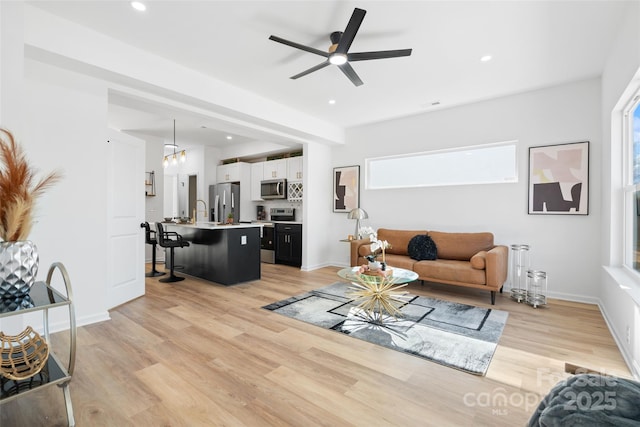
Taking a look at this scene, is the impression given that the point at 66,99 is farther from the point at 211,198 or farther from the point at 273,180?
the point at 211,198

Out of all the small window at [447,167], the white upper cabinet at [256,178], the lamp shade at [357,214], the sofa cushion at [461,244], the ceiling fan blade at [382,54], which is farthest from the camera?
the white upper cabinet at [256,178]

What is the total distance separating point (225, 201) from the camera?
283 inches

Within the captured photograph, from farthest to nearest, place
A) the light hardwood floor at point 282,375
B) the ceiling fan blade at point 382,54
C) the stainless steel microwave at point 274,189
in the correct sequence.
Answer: the stainless steel microwave at point 274,189
the ceiling fan blade at point 382,54
the light hardwood floor at point 282,375

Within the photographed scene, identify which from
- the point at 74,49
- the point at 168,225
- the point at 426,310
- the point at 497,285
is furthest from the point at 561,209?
the point at 168,225

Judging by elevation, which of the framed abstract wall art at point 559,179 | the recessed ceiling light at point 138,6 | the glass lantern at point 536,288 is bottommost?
the glass lantern at point 536,288

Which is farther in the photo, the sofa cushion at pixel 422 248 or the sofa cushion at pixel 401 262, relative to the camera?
the sofa cushion at pixel 422 248

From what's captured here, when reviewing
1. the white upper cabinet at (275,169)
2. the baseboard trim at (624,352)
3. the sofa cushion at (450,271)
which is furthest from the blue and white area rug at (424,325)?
the white upper cabinet at (275,169)

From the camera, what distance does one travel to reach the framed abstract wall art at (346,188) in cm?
575

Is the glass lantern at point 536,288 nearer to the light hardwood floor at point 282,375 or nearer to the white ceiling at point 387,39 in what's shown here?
the light hardwood floor at point 282,375

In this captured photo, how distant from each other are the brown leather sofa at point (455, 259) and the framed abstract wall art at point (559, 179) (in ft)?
2.62

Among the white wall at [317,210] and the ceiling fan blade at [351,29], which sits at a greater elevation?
the ceiling fan blade at [351,29]

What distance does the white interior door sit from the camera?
11.2ft

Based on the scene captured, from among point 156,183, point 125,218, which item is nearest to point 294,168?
point 156,183

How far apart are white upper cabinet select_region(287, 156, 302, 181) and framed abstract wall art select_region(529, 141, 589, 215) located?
4134 mm
